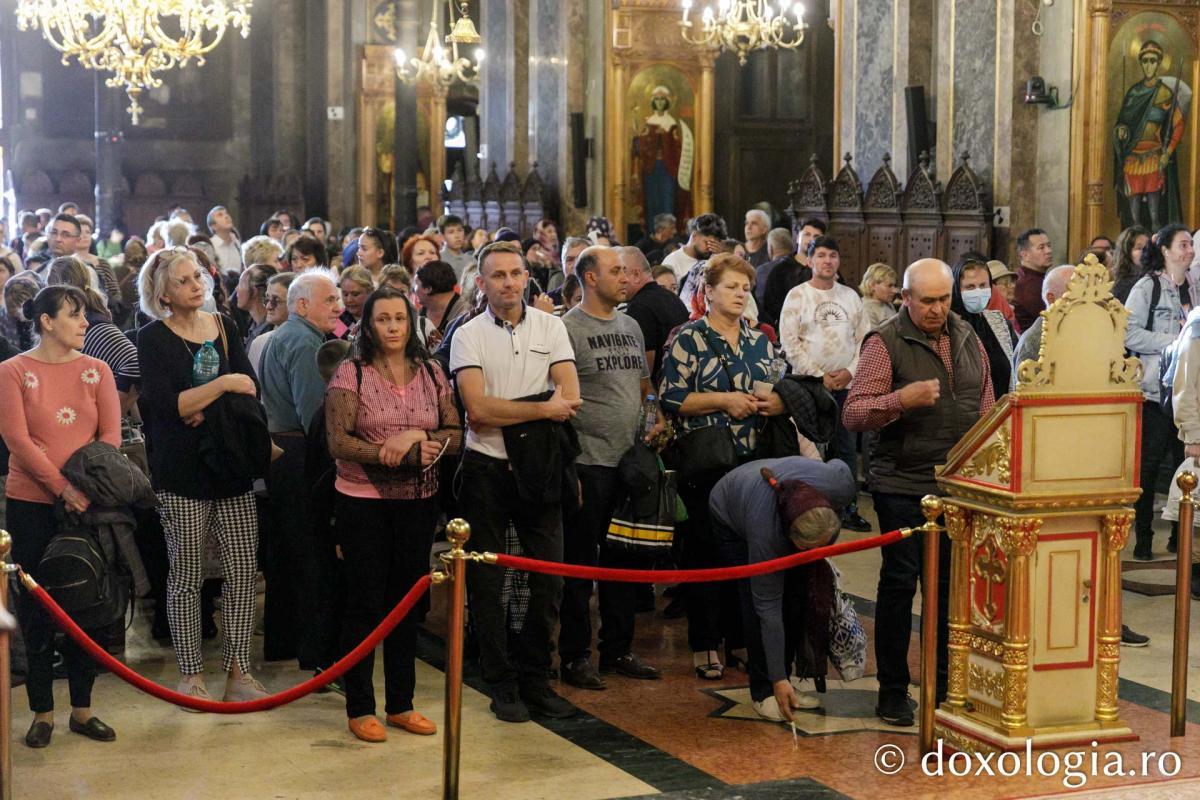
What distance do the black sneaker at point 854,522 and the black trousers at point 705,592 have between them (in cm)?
291

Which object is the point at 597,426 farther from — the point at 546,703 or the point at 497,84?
the point at 497,84

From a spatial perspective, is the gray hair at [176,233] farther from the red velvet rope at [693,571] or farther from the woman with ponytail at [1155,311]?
the red velvet rope at [693,571]

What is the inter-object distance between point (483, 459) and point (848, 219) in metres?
9.03

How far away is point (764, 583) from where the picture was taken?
6.12 m

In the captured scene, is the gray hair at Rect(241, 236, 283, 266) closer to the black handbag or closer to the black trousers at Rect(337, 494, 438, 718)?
the black handbag

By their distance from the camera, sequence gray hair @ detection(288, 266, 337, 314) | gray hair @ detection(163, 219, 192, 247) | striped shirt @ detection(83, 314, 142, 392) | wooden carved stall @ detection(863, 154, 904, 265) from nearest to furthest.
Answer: gray hair @ detection(288, 266, 337, 314) < striped shirt @ detection(83, 314, 142, 392) < gray hair @ detection(163, 219, 192, 247) < wooden carved stall @ detection(863, 154, 904, 265)

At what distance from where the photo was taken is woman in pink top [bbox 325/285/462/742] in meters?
6.05

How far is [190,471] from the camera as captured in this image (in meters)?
6.42

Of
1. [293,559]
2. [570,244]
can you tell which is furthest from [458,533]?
[570,244]

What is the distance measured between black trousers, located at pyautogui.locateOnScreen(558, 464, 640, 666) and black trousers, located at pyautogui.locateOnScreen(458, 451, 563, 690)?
343 millimetres

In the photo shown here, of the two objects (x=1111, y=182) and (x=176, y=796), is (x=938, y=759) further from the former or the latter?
(x=1111, y=182)

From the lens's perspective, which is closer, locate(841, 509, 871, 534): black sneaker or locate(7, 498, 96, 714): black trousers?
locate(7, 498, 96, 714): black trousers

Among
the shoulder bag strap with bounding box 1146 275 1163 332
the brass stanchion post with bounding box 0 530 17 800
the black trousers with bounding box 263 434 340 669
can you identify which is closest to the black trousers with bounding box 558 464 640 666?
the black trousers with bounding box 263 434 340 669

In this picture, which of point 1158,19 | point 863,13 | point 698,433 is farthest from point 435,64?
point 698,433
